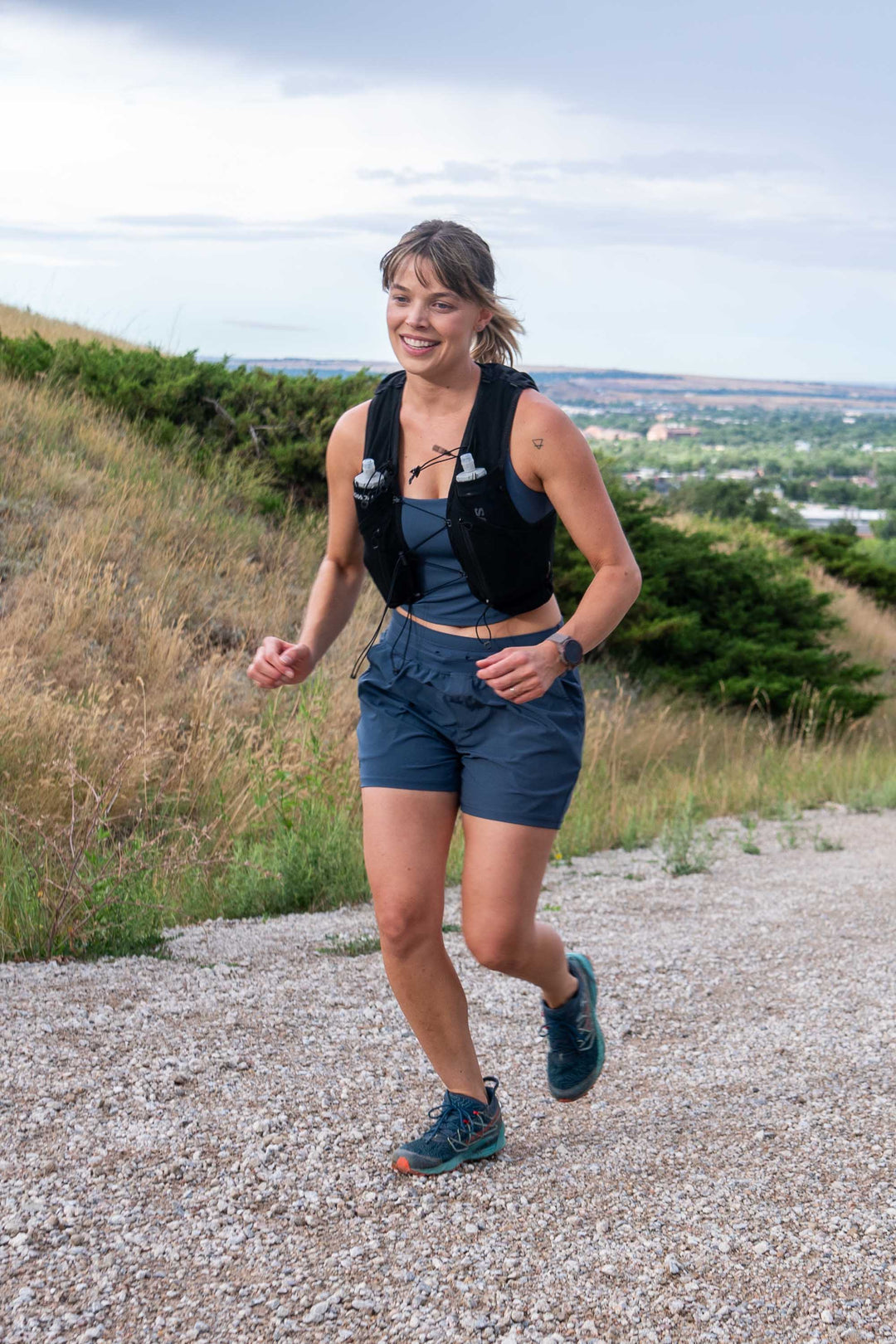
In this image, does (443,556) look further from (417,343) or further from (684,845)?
(684,845)

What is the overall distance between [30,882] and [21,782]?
50.1 inches

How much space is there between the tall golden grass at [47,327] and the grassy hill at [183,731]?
7.84 meters

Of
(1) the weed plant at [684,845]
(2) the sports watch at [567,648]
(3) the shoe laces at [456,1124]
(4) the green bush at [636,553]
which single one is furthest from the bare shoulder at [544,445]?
(4) the green bush at [636,553]

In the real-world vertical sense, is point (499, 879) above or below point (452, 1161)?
above

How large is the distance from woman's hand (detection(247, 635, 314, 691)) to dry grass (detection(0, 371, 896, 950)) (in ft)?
6.67

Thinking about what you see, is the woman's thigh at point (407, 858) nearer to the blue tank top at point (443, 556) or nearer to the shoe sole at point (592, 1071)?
the blue tank top at point (443, 556)

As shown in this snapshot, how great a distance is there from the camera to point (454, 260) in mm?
2984

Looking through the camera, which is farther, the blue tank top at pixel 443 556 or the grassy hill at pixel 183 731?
the grassy hill at pixel 183 731

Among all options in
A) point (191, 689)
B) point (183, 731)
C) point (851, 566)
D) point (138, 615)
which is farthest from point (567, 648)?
point (851, 566)

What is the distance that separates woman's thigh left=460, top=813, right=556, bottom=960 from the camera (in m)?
2.95

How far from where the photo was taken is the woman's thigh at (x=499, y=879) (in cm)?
295

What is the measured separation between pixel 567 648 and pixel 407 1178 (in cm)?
138

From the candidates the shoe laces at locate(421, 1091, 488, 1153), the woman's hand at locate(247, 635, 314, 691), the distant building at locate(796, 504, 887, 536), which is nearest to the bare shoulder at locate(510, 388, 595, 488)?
the woman's hand at locate(247, 635, 314, 691)

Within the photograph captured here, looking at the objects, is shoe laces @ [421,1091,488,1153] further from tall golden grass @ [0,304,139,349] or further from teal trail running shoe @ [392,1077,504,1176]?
tall golden grass @ [0,304,139,349]
